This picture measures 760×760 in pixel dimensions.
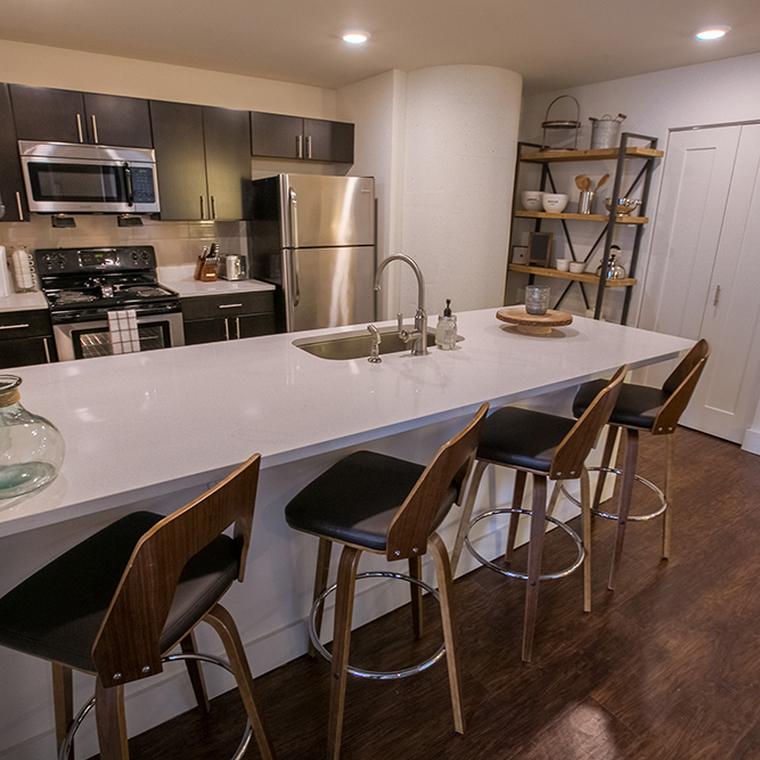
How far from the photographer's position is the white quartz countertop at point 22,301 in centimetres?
305

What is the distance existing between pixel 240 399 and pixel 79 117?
2.76 metres

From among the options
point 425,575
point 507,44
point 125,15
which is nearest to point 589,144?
point 507,44

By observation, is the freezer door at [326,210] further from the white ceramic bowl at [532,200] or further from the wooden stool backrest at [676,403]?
the wooden stool backrest at [676,403]

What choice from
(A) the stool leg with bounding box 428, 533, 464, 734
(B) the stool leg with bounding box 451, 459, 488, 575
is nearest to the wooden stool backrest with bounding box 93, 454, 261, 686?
(A) the stool leg with bounding box 428, 533, 464, 734

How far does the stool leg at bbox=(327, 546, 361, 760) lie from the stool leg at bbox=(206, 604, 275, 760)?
19 centimetres

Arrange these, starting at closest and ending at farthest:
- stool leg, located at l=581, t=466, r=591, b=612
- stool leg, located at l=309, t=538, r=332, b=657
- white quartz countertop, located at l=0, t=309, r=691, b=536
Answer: white quartz countertop, located at l=0, t=309, r=691, b=536 < stool leg, located at l=309, t=538, r=332, b=657 < stool leg, located at l=581, t=466, r=591, b=612

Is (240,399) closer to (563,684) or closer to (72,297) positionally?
(563,684)

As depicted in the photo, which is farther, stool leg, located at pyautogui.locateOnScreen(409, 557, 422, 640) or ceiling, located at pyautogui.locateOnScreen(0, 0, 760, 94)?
ceiling, located at pyautogui.locateOnScreen(0, 0, 760, 94)

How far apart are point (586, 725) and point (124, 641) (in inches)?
54.2

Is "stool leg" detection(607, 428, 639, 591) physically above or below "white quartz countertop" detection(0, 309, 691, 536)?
below

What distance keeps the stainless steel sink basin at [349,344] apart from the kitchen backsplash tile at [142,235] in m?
2.28

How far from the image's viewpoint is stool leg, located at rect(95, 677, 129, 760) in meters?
0.95

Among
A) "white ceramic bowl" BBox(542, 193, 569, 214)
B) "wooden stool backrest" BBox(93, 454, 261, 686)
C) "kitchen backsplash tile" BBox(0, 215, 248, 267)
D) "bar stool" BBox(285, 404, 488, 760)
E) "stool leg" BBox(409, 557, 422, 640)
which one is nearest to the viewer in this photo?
"wooden stool backrest" BBox(93, 454, 261, 686)

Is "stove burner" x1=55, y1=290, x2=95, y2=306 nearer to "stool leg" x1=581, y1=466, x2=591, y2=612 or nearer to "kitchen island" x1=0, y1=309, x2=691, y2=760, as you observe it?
"kitchen island" x1=0, y1=309, x2=691, y2=760
